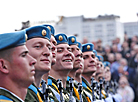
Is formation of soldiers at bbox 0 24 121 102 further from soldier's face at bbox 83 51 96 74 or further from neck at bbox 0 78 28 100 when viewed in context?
soldier's face at bbox 83 51 96 74

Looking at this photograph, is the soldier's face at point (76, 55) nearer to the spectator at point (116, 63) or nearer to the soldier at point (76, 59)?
the soldier at point (76, 59)

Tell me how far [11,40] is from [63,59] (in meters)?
2.40

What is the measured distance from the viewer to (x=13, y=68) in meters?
4.14

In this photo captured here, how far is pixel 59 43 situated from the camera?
6578mm

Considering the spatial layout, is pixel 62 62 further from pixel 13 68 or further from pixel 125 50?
pixel 125 50

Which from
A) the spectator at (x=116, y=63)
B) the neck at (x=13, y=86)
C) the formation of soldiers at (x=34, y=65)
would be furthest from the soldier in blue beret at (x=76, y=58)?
the spectator at (x=116, y=63)

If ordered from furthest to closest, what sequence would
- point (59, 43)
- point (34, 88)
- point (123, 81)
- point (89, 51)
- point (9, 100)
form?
point (123, 81) < point (89, 51) < point (59, 43) < point (34, 88) < point (9, 100)

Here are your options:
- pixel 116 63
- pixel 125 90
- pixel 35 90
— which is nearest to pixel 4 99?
pixel 35 90

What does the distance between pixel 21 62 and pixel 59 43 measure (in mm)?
2458

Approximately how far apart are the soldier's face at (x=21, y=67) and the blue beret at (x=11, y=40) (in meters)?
0.07

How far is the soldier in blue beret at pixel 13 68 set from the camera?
13.6ft

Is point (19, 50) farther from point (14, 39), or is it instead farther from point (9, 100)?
point (9, 100)

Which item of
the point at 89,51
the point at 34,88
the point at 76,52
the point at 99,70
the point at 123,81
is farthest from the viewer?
the point at 123,81

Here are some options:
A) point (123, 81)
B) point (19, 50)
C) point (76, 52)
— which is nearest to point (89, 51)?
point (76, 52)
